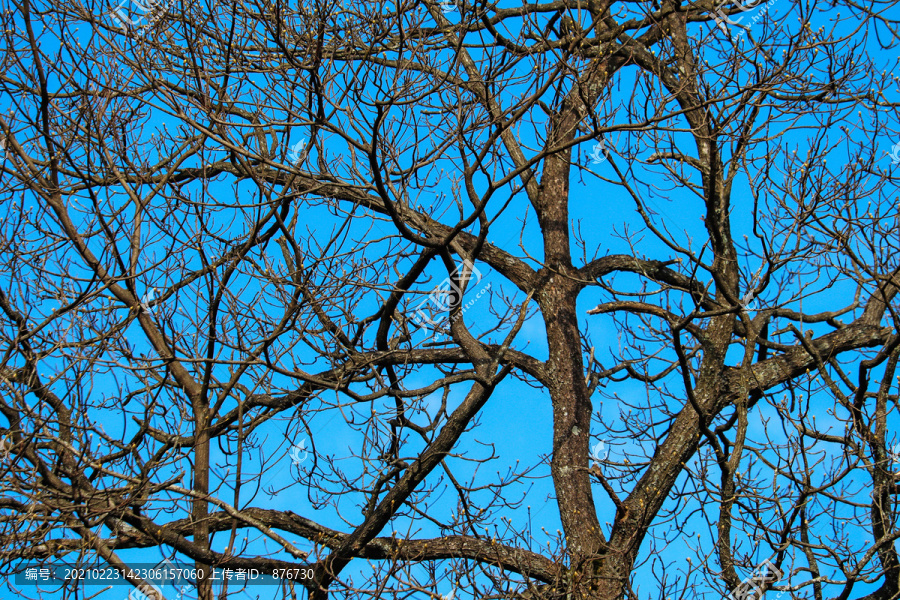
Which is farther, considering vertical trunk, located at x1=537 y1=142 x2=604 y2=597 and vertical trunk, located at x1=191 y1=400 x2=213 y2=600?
vertical trunk, located at x1=537 y1=142 x2=604 y2=597

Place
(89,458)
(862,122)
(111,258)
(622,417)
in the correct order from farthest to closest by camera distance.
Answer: (622,417), (862,122), (111,258), (89,458)

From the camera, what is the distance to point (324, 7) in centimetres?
407

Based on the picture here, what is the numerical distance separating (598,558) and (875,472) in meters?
2.04

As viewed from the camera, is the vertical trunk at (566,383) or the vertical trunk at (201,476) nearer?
the vertical trunk at (201,476)

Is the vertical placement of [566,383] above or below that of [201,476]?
above

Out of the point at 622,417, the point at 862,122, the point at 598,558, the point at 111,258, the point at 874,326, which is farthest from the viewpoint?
the point at 622,417

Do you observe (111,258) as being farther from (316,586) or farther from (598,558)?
(598,558)

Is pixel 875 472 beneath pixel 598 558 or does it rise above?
above

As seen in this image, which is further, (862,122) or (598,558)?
(862,122)

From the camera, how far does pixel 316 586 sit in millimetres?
5016

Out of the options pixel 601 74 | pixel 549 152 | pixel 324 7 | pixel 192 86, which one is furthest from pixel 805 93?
pixel 192 86

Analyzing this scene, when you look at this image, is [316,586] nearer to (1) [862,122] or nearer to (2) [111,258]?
(2) [111,258]

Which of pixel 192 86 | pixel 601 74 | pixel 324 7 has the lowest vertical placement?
pixel 324 7

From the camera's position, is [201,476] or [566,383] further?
[566,383]
